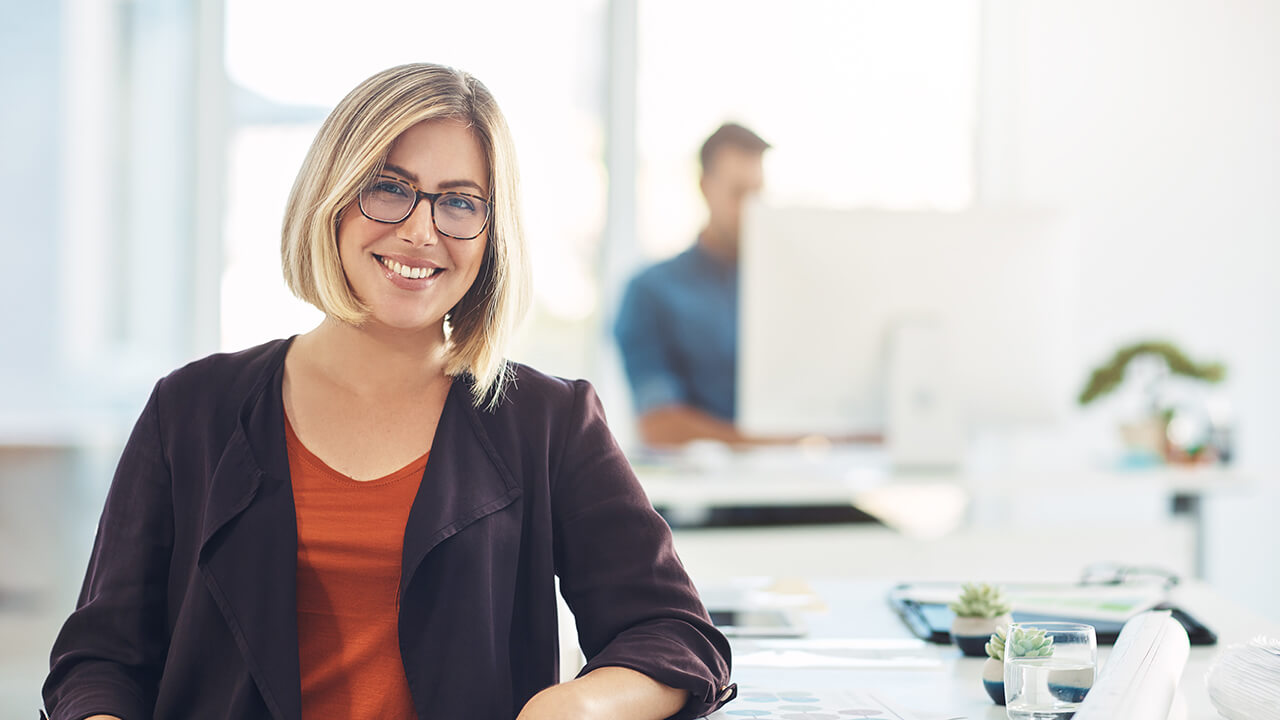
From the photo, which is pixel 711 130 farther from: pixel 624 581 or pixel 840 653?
pixel 624 581

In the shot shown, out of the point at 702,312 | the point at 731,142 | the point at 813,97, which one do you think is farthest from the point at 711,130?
the point at 702,312

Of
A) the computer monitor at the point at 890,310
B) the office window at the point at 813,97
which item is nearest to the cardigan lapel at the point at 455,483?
the computer monitor at the point at 890,310

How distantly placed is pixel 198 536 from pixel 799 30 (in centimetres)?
387

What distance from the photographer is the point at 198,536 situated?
3.72 ft

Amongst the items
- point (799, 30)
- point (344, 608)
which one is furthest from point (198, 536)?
point (799, 30)

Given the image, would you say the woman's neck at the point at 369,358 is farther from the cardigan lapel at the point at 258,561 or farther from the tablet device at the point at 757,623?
the tablet device at the point at 757,623

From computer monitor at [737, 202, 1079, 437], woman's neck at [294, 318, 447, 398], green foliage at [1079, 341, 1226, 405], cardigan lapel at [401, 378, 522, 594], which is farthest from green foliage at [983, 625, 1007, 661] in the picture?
green foliage at [1079, 341, 1226, 405]

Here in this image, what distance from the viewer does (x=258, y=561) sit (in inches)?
43.8

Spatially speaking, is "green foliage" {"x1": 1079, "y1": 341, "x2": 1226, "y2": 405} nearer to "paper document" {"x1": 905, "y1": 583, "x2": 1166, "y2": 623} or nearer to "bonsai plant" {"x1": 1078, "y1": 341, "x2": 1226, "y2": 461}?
"bonsai plant" {"x1": 1078, "y1": 341, "x2": 1226, "y2": 461}

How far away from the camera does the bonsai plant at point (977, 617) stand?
1354 mm

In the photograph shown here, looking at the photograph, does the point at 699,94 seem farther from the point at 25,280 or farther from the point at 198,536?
the point at 198,536

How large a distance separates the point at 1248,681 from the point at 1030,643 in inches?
8.2

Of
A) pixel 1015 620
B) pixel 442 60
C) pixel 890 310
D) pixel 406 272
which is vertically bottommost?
pixel 1015 620

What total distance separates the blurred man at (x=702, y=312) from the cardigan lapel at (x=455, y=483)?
2.28 m
